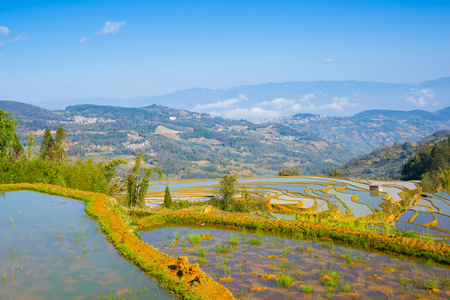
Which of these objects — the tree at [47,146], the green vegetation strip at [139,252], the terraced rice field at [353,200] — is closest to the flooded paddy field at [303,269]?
the green vegetation strip at [139,252]

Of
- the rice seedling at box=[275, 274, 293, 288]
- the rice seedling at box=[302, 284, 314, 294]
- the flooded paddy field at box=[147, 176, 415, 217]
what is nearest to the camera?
the rice seedling at box=[302, 284, 314, 294]

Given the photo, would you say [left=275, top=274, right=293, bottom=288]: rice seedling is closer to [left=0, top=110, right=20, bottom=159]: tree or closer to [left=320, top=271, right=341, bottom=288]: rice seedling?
[left=320, top=271, right=341, bottom=288]: rice seedling

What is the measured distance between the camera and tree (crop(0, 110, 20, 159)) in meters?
18.7

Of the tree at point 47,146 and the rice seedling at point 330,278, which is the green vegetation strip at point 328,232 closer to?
the rice seedling at point 330,278

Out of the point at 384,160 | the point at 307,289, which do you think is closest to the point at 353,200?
the point at 307,289

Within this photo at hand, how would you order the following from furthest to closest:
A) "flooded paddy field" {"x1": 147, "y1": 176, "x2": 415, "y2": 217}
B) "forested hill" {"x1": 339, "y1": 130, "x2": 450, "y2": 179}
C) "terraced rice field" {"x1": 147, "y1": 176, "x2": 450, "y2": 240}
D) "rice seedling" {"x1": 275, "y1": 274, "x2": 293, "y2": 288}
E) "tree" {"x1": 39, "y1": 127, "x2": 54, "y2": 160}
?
"forested hill" {"x1": 339, "y1": 130, "x2": 450, "y2": 179} < "tree" {"x1": 39, "y1": 127, "x2": 54, "y2": 160} < "flooded paddy field" {"x1": 147, "y1": 176, "x2": 415, "y2": 217} < "terraced rice field" {"x1": 147, "y1": 176, "x2": 450, "y2": 240} < "rice seedling" {"x1": 275, "y1": 274, "x2": 293, "y2": 288}

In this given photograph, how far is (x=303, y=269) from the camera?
6.61 metres

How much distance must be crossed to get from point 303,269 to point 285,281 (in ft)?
3.24

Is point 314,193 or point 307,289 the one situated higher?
point 307,289

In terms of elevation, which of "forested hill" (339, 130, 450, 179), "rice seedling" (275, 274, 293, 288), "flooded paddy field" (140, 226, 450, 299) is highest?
"rice seedling" (275, 274, 293, 288)

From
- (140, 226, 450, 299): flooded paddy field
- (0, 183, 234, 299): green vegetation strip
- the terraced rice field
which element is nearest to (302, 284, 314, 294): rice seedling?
(140, 226, 450, 299): flooded paddy field

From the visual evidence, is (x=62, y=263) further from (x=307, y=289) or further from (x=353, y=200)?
(x=353, y=200)

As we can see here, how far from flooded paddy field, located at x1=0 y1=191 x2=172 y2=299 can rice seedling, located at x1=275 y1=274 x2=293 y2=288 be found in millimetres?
2030

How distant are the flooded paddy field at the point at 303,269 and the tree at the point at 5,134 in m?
15.0
